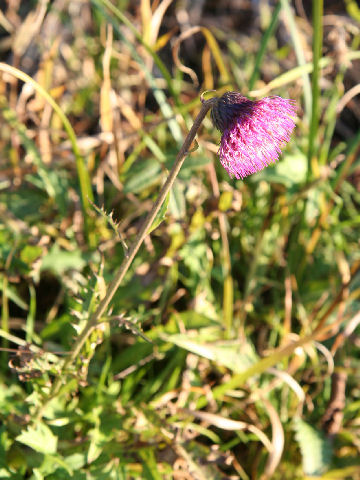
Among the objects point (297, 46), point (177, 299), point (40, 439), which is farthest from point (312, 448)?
point (297, 46)

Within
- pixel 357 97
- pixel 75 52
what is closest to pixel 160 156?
pixel 75 52

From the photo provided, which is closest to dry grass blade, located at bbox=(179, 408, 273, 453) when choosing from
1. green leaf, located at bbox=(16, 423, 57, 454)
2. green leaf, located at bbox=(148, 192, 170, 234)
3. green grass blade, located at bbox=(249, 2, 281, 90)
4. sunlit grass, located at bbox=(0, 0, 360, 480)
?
sunlit grass, located at bbox=(0, 0, 360, 480)

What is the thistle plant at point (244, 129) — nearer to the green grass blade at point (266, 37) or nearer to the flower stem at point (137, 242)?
the flower stem at point (137, 242)

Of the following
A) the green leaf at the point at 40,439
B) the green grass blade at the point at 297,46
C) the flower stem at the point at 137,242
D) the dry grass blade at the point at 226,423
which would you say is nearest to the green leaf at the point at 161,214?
the flower stem at the point at 137,242

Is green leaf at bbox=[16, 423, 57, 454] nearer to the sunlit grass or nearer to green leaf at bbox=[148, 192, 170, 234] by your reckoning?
the sunlit grass

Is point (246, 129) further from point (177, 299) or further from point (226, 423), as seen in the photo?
point (177, 299)

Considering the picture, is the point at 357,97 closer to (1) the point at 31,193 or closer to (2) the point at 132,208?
(2) the point at 132,208
